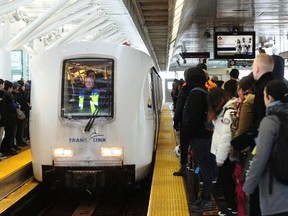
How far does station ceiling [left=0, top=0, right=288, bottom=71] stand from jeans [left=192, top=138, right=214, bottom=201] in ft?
12.7

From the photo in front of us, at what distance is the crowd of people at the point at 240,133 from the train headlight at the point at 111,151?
3.09ft

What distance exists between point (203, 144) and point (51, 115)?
8.28 ft

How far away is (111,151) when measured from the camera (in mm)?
6922

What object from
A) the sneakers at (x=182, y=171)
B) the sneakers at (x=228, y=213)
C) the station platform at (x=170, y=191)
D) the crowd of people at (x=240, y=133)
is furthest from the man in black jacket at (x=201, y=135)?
the sneakers at (x=182, y=171)

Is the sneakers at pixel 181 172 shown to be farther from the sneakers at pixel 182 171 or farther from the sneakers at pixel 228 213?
the sneakers at pixel 228 213

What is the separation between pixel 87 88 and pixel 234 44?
777 cm

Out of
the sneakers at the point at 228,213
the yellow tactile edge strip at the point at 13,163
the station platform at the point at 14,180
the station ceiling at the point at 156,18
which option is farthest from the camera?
the station ceiling at the point at 156,18

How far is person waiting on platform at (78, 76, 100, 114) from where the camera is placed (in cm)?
702

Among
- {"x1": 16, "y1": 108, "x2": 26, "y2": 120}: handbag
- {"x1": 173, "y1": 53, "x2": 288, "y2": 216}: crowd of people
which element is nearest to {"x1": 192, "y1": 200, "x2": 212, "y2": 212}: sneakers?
{"x1": 173, "y1": 53, "x2": 288, "y2": 216}: crowd of people

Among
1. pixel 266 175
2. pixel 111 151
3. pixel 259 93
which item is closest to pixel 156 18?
pixel 111 151

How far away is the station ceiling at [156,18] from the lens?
11542 mm

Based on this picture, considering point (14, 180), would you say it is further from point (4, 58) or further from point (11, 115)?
point (4, 58)

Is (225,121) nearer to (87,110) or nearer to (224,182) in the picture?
(224,182)

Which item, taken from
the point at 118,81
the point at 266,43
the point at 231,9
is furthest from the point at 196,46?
the point at 118,81
